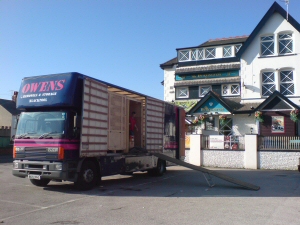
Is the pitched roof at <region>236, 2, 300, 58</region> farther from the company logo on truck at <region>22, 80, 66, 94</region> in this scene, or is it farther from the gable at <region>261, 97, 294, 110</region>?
the company logo on truck at <region>22, 80, 66, 94</region>

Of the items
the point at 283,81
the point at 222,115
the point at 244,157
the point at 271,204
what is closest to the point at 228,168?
the point at 244,157

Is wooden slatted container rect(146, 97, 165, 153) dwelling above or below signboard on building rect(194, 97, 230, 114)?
below

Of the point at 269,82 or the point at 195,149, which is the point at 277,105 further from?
the point at 195,149

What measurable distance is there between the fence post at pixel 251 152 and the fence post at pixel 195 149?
3004mm

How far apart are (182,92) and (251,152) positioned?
1133 cm

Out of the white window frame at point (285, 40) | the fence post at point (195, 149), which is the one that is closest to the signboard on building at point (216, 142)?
the fence post at point (195, 149)

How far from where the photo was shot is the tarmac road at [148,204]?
24.4 ft

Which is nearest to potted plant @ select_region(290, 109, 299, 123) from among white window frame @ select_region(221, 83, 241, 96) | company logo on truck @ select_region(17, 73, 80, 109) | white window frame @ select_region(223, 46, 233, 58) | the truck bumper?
white window frame @ select_region(221, 83, 241, 96)

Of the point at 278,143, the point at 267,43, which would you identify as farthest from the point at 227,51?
the point at 278,143

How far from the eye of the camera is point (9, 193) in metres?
10.4

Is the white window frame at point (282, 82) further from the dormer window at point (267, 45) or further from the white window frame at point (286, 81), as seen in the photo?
the dormer window at point (267, 45)

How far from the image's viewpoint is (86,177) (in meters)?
10.9

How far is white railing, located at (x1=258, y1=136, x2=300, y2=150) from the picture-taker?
19.9 m

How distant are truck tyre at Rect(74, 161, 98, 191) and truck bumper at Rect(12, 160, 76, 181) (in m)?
0.30
